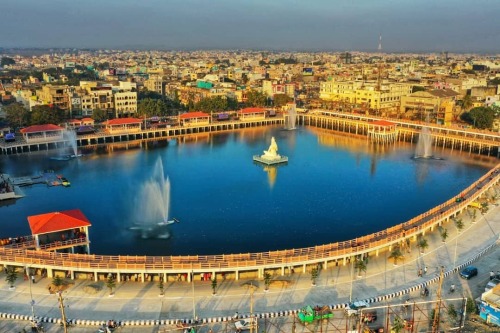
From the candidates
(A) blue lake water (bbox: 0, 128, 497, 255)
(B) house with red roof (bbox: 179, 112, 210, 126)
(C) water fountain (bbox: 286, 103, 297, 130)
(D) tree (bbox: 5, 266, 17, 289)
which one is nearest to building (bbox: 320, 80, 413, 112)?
(C) water fountain (bbox: 286, 103, 297, 130)

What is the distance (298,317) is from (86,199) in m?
28.0

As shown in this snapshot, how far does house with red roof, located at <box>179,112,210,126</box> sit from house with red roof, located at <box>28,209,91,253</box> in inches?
2077

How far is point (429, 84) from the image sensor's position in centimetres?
11919

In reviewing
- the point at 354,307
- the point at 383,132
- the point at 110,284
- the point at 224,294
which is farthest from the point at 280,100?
the point at 354,307

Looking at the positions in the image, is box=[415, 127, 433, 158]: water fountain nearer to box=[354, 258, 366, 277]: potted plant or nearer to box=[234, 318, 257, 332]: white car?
box=[354, 258, 366, 277]: potted plant

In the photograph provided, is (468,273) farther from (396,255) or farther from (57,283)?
(57,283)

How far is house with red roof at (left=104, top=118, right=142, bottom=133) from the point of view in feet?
244

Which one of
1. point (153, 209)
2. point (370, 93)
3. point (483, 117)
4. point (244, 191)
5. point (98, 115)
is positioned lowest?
point (244, 191)

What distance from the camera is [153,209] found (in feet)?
133

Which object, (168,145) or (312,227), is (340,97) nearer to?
(168,145)

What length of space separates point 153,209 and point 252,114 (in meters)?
51.3

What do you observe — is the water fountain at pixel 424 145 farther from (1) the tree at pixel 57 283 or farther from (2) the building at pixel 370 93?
(1) the tree at pixel 57 283

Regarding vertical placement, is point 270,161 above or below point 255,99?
below

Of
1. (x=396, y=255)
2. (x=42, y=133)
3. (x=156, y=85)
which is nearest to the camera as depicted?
(x=396, y=255)
